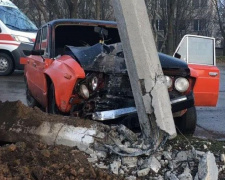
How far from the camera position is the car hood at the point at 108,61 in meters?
6.04

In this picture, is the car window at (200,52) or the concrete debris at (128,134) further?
the car window at (200,52)

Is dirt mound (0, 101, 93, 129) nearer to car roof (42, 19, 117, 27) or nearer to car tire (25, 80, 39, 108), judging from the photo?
car roof (42, 19, 117, 27)

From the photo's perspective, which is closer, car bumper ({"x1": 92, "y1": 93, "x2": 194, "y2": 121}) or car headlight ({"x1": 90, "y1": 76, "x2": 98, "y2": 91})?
car bumper ({"x1": 92, "y1": 93, "x2": 194, "y2": 121})

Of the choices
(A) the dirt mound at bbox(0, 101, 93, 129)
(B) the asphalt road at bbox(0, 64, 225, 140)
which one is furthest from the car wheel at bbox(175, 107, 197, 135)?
(A) the dirt mound at bbox(0, 101, 93, 129)

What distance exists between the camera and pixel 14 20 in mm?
16719

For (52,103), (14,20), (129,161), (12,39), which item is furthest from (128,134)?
(14,20)

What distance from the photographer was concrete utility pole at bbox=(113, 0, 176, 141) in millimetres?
5121

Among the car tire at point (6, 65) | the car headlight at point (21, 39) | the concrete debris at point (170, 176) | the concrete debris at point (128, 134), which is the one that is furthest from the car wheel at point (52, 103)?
the car tire at point (6, 65)

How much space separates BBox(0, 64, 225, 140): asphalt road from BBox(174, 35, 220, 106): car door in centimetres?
93

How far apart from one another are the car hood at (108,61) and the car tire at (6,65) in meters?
10.3

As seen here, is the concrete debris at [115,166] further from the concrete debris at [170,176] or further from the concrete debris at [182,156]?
the concrete debris at [182,156]

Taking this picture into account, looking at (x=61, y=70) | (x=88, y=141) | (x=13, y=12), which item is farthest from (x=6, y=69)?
(x=88, y=141)

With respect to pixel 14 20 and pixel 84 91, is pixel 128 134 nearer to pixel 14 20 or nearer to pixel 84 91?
pixel 84 91

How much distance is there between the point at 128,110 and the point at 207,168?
54.3 inches
